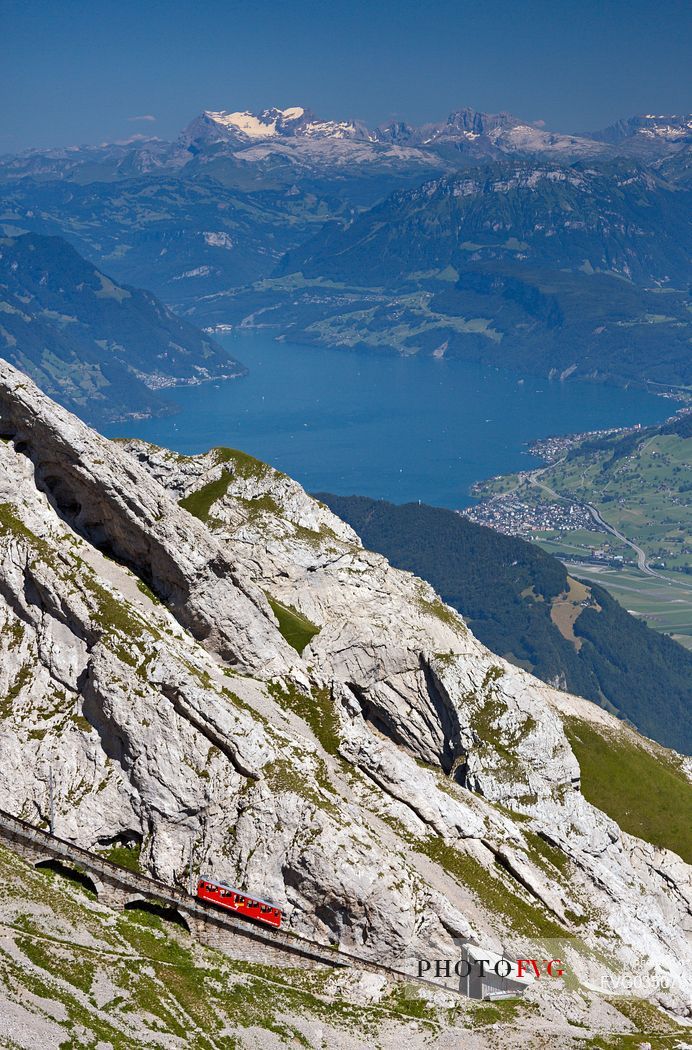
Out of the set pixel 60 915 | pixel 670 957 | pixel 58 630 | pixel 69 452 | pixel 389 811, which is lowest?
pixel 670 957

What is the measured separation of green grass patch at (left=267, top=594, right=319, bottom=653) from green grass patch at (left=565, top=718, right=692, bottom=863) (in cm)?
2450

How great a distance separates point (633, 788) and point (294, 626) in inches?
1215

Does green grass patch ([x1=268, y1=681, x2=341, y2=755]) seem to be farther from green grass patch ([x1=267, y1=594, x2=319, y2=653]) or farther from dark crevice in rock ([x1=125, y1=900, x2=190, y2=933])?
dark crevice in rock ([x1=125, y1=900, x2=190, y2=933])

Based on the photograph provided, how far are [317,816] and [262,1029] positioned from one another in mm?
11307

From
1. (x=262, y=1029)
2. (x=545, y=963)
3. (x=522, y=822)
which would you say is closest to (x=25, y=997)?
(x=262, y=1029)

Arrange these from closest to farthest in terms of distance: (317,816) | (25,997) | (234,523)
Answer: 1. (25,997)
2. (317,816)
3. (234,523)

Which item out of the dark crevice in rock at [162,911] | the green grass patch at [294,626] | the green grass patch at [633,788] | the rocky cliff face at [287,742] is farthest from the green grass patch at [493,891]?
the green grass patch at [633,788]

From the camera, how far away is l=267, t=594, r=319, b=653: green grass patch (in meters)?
80.6

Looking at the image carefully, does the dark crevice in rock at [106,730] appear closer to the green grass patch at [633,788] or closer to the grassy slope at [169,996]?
the grassy slope at [169,996]

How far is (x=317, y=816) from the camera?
57688mm

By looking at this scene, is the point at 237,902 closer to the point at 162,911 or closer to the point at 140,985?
the point at 162,911

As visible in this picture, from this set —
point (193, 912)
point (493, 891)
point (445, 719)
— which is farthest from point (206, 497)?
point (193, 912)

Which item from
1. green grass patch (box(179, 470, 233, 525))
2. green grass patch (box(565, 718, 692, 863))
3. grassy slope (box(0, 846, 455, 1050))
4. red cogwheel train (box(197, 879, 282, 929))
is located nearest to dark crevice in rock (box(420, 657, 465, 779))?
green grass patch (box(565, 718, 692, 863))

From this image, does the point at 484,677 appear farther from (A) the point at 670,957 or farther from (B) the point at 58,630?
(B) the point at 58,630
